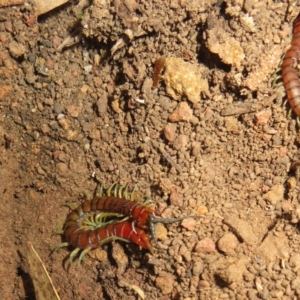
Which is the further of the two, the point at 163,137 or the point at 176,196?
the point at 163,137

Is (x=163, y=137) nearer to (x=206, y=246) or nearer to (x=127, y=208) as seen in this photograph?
(x=127, y=208)

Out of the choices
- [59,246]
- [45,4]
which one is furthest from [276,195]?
[45,4]

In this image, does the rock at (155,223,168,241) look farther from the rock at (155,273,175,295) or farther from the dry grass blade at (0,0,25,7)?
the dry grass blade at (0,0,25,7)

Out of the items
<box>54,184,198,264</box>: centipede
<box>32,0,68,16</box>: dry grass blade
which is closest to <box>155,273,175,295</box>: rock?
<box>54,184,198,264</box>: centipede

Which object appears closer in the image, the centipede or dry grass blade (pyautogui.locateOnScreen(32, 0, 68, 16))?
the centipede

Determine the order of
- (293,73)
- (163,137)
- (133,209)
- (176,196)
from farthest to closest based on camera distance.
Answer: (133,209)
(163,137)
(176,196)
(293,73)

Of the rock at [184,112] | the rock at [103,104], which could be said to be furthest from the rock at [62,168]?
the rock at [184,112]

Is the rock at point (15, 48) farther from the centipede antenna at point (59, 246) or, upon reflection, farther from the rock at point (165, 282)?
the rock at point (165, 282)
